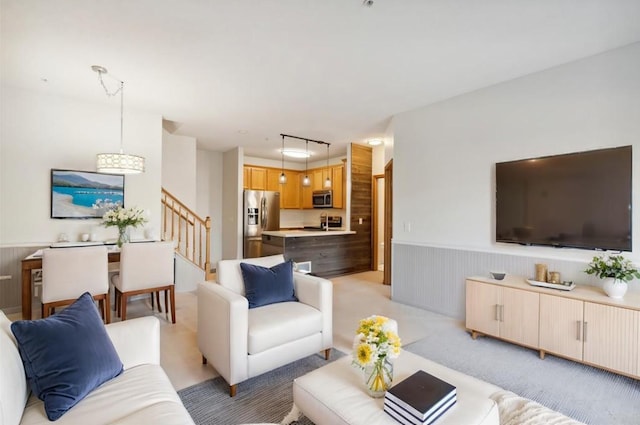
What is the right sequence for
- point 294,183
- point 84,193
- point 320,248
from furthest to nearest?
point 294,183, point 320,248, point 84,193

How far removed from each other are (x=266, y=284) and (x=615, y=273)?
2798mm

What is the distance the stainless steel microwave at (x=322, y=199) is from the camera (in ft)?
23.0

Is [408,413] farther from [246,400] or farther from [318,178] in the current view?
[318,178]

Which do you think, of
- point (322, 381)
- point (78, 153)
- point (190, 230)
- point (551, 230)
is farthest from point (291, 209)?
point (322, 381)

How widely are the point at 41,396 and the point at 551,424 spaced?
235cm

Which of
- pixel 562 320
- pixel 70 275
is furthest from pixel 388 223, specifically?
pixel 70 275

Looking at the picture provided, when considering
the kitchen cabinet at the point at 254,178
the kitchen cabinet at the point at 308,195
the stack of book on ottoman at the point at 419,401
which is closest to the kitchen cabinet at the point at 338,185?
the kitchen cabinet at the point at 308,195

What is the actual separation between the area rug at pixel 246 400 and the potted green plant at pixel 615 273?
2457 millimetres

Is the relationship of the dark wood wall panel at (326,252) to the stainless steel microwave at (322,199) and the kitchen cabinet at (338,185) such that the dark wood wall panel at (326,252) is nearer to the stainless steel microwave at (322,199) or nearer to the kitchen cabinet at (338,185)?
the kitchen cabinet at (338,185)

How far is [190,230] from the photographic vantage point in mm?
5984

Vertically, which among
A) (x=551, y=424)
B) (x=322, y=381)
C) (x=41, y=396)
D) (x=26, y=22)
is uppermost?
(x=26, y=22)

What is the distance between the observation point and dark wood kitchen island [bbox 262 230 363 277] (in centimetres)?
532

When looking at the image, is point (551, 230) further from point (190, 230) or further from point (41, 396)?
point (190, 230)

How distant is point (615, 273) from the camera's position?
237cm
